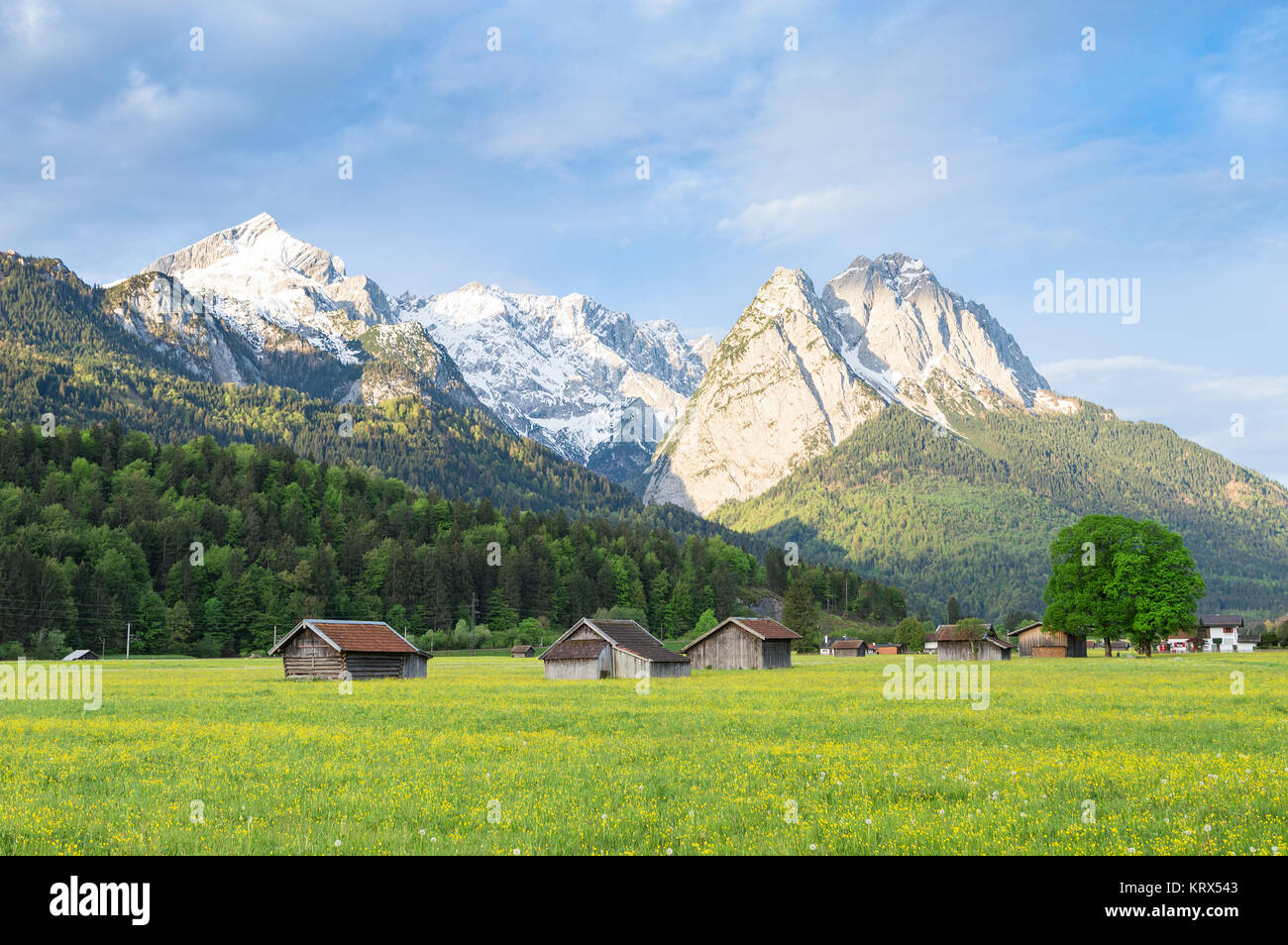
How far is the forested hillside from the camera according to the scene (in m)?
121

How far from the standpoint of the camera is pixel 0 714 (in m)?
34.6

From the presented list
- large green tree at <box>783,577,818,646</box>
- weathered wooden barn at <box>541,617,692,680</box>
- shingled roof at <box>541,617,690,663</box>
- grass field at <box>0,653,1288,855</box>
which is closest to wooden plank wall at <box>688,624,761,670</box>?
shingled roof at <box>541,617,690,663</box>

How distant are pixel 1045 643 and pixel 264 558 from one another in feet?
368

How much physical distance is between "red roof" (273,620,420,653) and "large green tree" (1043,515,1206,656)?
6535 cm

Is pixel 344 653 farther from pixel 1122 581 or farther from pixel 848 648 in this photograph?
pixel 848 648

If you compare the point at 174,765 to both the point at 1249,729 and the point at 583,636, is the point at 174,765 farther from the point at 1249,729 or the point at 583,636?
the point at 583,636

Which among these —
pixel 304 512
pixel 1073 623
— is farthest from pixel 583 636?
pixel 304 512

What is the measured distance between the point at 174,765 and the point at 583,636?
5573 centimetres

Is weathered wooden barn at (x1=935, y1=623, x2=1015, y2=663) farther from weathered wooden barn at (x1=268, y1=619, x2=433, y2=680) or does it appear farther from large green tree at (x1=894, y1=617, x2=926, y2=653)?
weathered wooden barn at (x1=268, y1=619, x2=433, y2=680)

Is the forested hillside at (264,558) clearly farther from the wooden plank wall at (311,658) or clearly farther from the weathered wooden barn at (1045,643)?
the weathered wooden barn at (1045,643)

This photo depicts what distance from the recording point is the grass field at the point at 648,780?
45.6 ft

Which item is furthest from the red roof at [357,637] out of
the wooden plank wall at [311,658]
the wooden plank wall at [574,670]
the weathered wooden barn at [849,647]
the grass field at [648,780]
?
the weathered wooden barn at [849,647]

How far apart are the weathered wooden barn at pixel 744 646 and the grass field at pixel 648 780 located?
5177cm

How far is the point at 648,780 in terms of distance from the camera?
19.6 metres
